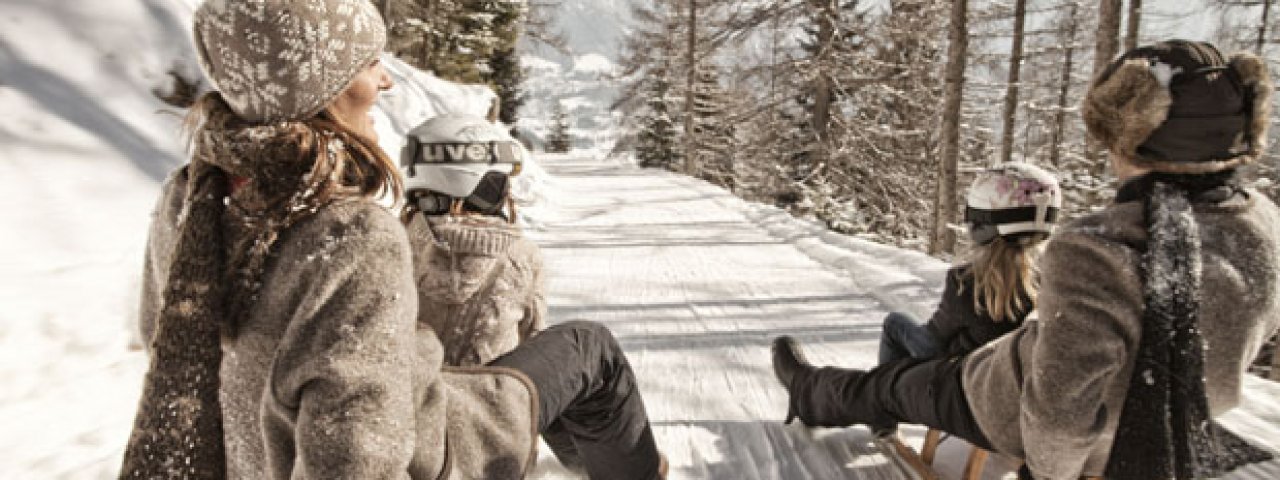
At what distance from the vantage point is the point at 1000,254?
255 centimetres

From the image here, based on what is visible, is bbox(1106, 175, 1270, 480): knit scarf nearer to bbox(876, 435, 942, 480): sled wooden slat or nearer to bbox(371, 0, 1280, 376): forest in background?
bbox(876, 435, 942, 480): sled wooden slat

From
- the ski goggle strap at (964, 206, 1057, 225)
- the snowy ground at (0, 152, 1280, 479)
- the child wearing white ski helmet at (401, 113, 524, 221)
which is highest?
the child wearing white ski helmet at (401, 113, 524, 221)

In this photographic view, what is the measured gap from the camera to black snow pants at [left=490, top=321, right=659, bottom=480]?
6.23 feet

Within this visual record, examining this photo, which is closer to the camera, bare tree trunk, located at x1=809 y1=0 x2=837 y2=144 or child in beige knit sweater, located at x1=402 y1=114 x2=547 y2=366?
child in beige knit sweater, located at x1=402 y1=114 x2=547 y2=366

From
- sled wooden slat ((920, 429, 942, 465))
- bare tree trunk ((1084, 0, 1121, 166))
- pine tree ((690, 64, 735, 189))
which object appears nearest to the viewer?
sled wooden slat ((920, 429, 942, 465))

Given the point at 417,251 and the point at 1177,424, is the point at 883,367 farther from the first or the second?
the point at 417,251

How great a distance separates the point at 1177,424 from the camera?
1600 mm

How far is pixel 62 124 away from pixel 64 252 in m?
1.62

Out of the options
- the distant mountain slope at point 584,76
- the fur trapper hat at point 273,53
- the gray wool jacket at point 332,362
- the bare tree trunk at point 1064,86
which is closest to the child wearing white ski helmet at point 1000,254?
the gray wool jacket at point 332,362

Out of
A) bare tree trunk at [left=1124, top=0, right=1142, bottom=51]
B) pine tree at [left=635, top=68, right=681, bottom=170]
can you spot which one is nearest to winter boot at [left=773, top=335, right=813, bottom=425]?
bare tree trunk at [left=1124, top=0, right=1142, bottom=51]

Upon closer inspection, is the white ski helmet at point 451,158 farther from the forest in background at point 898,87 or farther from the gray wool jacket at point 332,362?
the forest in background at point 898,87

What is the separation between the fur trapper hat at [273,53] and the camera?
43.8 inches

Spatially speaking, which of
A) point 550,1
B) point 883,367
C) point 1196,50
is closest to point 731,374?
point 883,367

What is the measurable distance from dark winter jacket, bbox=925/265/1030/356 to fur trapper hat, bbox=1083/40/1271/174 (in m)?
1.11
